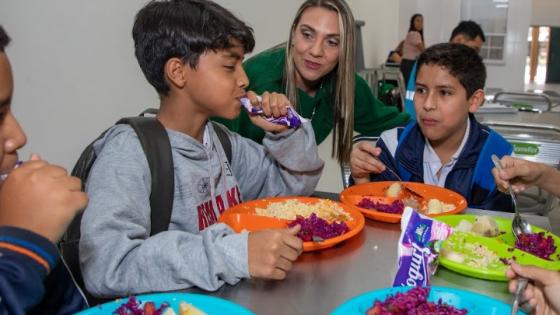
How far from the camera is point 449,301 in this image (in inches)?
38.0

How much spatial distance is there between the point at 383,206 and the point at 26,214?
97 centimetres

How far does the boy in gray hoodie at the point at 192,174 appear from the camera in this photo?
104 centimetres

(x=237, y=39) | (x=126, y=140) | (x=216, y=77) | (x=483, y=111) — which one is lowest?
(x=483, y=111)

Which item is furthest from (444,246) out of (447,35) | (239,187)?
(447,35)

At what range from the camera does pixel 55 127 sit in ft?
6.97

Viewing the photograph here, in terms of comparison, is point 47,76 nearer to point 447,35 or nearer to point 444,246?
point 444,246

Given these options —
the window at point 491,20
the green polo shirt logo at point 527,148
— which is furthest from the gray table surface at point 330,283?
the window at point 491,20

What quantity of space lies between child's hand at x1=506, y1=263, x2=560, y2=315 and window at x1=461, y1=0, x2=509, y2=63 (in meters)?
9.02

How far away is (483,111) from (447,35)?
6.36 metres

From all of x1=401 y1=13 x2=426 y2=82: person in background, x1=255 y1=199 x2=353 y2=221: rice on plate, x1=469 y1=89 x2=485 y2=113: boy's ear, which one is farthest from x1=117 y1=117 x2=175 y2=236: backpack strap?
x1=401 y1=13 x2=426 y2=82: person in background

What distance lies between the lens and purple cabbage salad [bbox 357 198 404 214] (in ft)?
4.75

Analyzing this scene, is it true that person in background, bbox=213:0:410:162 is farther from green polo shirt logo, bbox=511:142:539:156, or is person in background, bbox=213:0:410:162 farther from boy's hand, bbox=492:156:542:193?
green polo shirt logo, bbox=511:142:539:156

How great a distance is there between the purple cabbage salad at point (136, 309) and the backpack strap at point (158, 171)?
1.19 ft

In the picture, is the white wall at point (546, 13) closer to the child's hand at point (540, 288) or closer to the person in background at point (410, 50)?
the person in background at point (410, 50)
